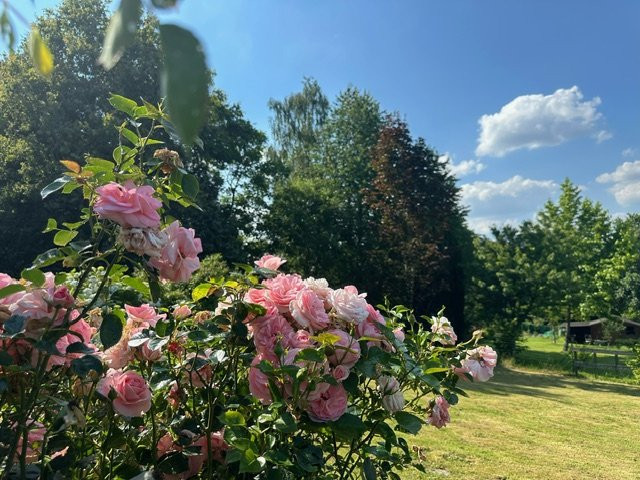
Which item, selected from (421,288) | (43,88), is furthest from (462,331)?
(43,88)

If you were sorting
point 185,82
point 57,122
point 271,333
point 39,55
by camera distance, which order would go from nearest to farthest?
point 185,82 < point 39,55 < point 271,333 < point 57,122

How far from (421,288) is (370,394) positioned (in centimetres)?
1441

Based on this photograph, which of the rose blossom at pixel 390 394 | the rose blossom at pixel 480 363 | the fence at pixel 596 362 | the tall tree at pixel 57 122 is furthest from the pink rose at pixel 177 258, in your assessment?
the fence at pixel 596 362

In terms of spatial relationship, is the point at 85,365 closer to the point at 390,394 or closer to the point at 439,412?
the point at 390,394

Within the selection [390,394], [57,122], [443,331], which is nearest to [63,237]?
[390,394]

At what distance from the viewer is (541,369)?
14.9 m

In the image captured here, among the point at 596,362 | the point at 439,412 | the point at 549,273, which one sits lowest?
the point at 596,362

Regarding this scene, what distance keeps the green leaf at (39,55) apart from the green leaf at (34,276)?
659mm

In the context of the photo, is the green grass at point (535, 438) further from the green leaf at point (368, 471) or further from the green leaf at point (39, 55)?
the green leaf at point (39, 55)

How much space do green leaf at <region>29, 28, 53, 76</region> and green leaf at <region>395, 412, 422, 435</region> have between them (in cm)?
114

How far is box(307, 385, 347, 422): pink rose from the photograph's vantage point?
44.5 inches

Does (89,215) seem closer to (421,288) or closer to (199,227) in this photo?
(199,227)

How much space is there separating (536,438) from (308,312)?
19.4 ft

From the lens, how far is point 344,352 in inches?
46.2
